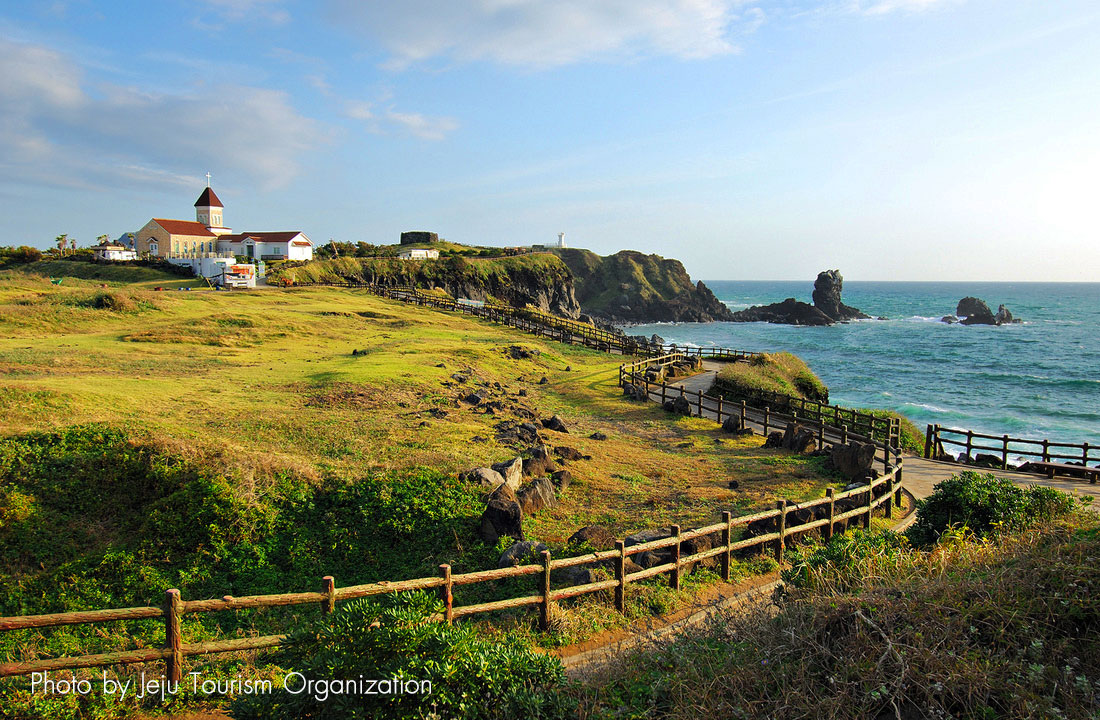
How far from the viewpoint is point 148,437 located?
12.3 m

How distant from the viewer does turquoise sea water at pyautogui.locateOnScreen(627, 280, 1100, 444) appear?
1636 inches

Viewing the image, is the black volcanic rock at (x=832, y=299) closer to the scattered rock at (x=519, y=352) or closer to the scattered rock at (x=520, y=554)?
the scattered rock at (x=519, y=352)

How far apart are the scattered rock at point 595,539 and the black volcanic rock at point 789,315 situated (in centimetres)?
11742

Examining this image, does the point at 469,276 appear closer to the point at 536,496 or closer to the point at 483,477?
the point at 483,477

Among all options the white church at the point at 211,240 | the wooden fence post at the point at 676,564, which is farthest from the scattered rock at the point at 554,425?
the white church at the point at 211,240

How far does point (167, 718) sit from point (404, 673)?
3.67m

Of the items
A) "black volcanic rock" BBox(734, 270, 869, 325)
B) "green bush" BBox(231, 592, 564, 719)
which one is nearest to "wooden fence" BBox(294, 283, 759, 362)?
"green bush" BBox(231, 592, 564, 719)

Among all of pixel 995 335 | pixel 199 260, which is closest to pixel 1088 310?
pixel 995 335

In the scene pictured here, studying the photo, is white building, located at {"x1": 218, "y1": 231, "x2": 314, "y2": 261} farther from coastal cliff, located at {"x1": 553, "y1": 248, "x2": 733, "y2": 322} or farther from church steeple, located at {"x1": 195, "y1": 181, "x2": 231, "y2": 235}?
coastal cliff, located at {"x1": 553, "y1": 248, "x2": 733, "y2": 322}

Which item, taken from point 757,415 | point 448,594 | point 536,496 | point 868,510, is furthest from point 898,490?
point 448,594

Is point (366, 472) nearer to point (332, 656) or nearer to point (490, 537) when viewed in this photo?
point (490, 537)

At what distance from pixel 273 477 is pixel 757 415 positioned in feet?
66.7

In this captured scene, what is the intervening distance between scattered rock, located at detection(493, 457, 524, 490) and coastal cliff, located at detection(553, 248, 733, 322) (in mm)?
109993

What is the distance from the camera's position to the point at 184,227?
241ft
